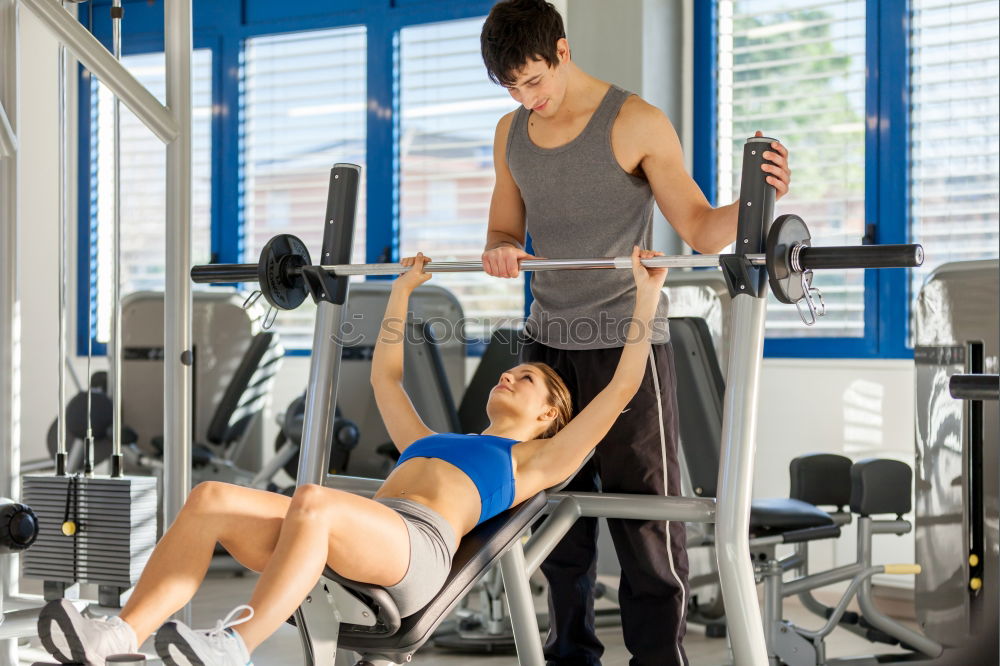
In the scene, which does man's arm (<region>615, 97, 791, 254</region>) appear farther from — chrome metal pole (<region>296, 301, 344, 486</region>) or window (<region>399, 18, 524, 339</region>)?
window (<region>399, 18, 524, 339</region>)

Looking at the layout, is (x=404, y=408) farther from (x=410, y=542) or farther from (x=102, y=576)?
(x=102, y=576)

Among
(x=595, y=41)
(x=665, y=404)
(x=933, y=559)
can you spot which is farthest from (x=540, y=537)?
(x=595, y=41)

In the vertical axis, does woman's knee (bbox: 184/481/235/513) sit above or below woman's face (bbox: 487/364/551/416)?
below

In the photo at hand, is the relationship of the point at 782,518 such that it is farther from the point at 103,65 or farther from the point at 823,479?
the point at 103,65

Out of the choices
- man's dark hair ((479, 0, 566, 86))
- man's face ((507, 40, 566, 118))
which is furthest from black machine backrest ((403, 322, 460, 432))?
man's dark hair ((479, 0, 566, 86))

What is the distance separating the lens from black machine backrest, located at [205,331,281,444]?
4.57 meters

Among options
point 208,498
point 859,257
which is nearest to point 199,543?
point 208,498

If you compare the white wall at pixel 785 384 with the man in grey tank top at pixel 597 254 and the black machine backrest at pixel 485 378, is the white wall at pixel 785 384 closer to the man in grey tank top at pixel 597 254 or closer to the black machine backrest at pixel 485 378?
the black machine backrest at pixel 485 378

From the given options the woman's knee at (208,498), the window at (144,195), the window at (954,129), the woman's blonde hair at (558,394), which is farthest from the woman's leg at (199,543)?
the window at (144,195)

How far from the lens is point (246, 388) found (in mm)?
4570

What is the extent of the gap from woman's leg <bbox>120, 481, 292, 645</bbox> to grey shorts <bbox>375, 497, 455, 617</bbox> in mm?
217

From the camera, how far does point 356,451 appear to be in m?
4.34

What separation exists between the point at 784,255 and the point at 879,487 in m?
1.42

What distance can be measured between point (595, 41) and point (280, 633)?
2485 mm
